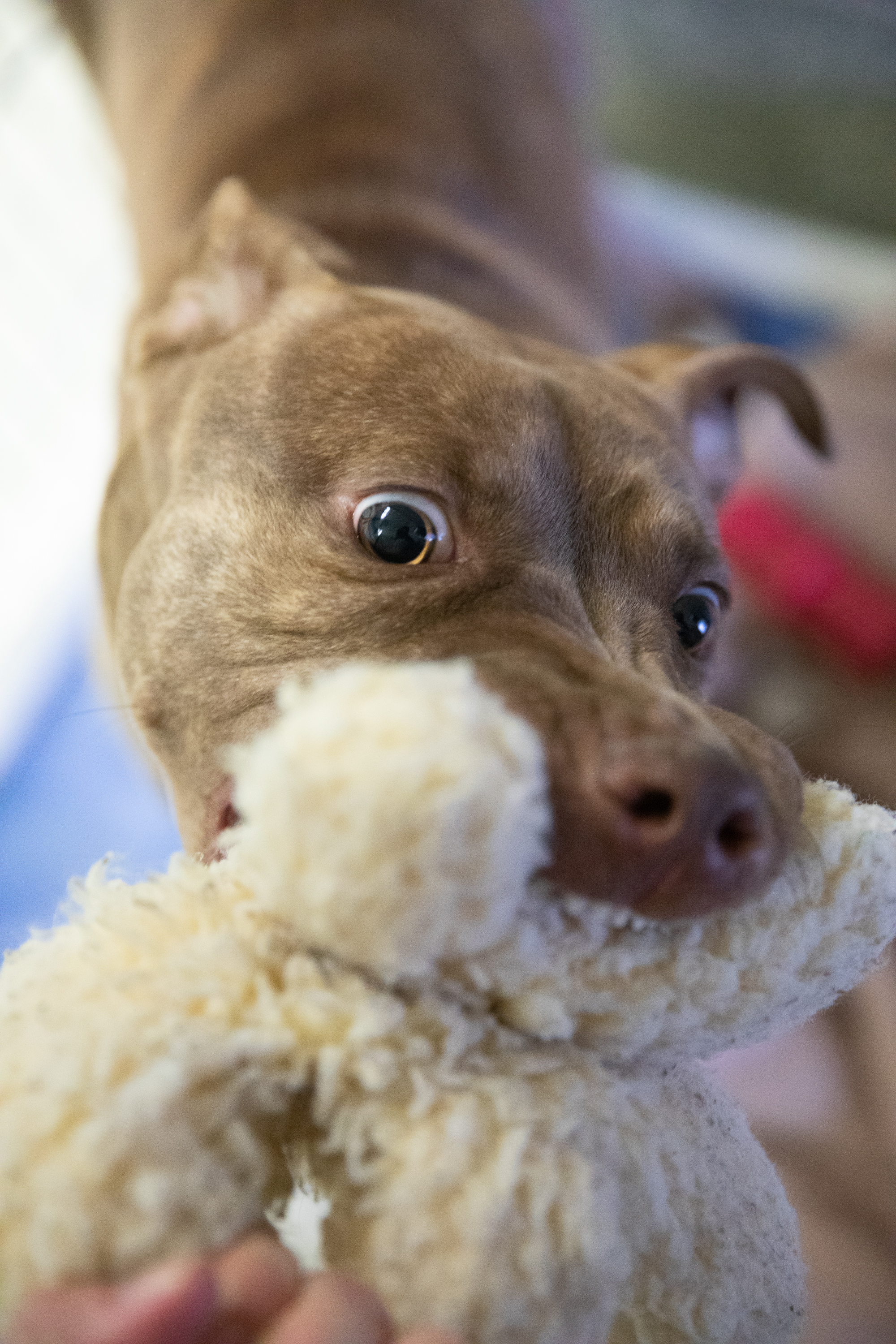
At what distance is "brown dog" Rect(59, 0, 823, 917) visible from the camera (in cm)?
118

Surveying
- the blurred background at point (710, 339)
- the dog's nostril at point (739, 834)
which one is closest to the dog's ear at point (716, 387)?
the blurred background at point (710, 339)

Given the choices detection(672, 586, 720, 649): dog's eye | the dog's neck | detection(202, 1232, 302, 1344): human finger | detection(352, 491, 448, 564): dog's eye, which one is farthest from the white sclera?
the dog's neck

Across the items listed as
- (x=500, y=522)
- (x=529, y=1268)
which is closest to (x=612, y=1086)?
(x=529, y=1268)

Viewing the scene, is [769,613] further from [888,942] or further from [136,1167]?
[136,1167]

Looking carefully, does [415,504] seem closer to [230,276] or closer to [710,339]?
[230,276]

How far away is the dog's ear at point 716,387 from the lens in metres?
2.61

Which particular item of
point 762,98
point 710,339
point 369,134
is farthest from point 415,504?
point 762,98

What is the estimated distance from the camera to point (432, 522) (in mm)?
1725

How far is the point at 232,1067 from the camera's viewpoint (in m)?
0.97

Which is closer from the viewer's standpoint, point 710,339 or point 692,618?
point 692,618

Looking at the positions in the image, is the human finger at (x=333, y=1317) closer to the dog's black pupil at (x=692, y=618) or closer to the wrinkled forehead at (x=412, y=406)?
the wrinkled forehead at (x=412, y=406)

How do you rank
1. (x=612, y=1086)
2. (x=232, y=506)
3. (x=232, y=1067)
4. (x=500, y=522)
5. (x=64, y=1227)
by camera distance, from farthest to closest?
(x=232, y=506) → (x=500, y=522) → (x=612, y=1086) → (x=232, y=1067) → (x=64, y=1227)

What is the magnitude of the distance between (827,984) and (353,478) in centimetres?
104

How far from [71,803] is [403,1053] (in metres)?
2.38
